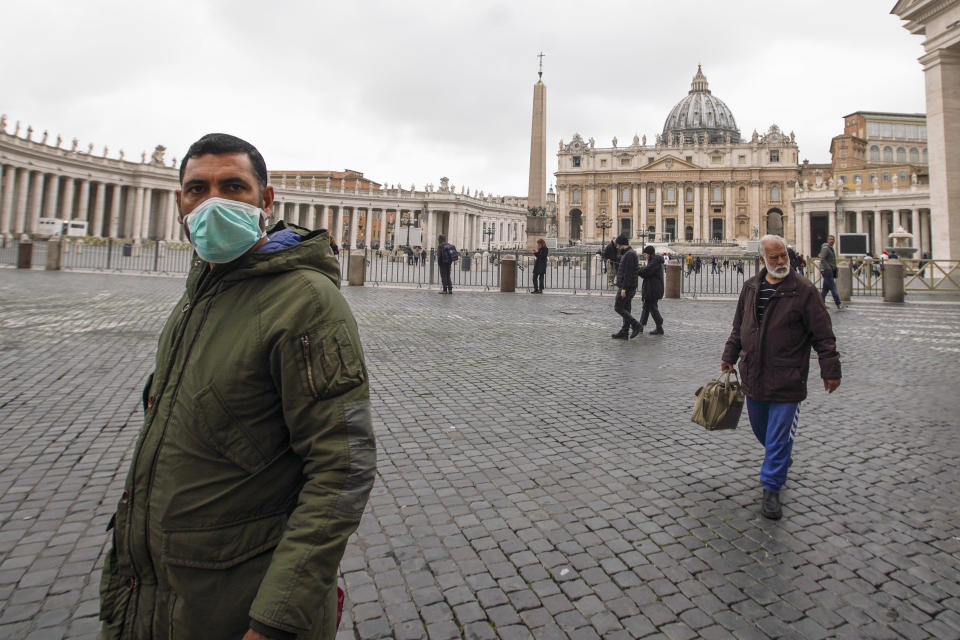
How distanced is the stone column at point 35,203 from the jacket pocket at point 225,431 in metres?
62.0

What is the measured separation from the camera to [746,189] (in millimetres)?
84688

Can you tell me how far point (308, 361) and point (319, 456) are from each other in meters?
0.22

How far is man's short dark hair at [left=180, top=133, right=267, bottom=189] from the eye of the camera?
1595 mm

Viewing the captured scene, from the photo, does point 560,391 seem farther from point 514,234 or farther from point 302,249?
point 514,234

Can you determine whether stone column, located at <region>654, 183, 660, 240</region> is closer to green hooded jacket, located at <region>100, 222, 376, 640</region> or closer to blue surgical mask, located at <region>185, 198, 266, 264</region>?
blue surgical mask, located at <region>185, 198, 266, 264</region>

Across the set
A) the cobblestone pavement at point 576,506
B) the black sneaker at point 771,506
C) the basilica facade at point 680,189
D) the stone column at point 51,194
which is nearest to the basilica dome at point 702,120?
the basilica facade at point 680,189

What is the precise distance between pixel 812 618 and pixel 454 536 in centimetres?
162

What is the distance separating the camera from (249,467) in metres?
1.40

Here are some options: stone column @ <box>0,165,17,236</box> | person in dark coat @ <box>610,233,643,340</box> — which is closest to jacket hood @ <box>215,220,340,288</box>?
person in dark coat @ <box>610,233,643,340</box>

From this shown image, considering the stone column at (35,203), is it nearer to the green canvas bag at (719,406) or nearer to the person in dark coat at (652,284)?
the person in dark coat at (652,284)

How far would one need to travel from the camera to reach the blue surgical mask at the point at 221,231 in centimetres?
152

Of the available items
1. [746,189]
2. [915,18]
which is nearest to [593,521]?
[915,18]

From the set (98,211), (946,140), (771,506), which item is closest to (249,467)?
(771,506)

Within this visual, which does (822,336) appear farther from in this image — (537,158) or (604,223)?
(604,223)
